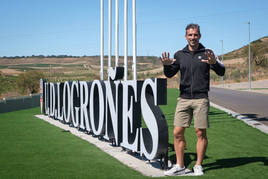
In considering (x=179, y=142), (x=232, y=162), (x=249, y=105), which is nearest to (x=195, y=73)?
(x=179, y=142)

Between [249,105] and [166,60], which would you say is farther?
[249,105]

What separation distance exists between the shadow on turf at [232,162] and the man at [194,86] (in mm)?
696

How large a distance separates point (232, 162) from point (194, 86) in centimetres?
176

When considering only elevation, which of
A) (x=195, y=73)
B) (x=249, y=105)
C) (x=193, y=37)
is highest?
(x=193, y=37)

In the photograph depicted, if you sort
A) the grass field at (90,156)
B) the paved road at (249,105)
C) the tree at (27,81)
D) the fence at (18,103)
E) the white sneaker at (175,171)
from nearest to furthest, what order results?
the white sneaker at (175,171), the grass field at (90,156), the paved road at (249,105), the fence at (18,103), the tree at (27,81)

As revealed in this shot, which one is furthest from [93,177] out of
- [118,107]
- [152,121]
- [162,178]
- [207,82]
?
[118,107]

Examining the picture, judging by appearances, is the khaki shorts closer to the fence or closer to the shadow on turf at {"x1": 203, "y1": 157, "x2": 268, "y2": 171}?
the shadow on turf at {"x1": 203, "y1": 157, "x2": 268, "y2": 171}

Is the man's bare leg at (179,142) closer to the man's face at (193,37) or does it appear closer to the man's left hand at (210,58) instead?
the man's left hand at (210,58)

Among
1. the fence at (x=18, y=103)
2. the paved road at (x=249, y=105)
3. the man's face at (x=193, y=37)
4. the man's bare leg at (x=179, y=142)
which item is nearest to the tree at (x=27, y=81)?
the fence at (x=18, y=103)

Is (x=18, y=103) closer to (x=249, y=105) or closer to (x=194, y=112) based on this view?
(x=249, y=105)

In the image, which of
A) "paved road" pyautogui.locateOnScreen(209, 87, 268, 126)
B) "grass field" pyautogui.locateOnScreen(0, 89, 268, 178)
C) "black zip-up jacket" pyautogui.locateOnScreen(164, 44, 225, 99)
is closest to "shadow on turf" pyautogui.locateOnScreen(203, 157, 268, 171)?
"grass field" pyautogui.locateOnScreen(0, 89, 268, 178)

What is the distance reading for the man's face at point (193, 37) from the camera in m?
6.00

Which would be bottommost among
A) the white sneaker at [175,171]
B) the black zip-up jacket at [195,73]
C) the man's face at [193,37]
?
the white sneaker at [175,171]

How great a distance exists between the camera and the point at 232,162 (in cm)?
707
